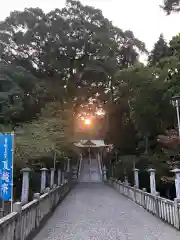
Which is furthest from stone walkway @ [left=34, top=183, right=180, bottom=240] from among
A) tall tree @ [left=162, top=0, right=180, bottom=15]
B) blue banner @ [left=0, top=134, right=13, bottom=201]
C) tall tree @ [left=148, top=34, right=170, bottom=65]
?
tall tree @ [left=148, top=34, right=170, bottom=65]

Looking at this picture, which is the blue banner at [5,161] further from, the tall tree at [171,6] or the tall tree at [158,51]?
the tall tree at [158,51]

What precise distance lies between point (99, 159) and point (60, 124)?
25.0 m

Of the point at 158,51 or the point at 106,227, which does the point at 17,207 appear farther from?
the point at 158,51

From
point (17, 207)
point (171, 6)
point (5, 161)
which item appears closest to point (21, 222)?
point (17, 207)

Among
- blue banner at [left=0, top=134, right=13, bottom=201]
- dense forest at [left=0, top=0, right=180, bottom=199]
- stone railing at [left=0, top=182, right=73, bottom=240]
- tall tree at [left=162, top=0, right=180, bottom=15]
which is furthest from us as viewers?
dense forest at [left=0, top=0, right=180, bottom=199]

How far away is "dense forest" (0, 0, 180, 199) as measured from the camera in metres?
18.8

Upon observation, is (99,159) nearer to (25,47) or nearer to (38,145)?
(25,47)

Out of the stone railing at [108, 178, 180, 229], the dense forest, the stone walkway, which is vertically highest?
the dense forest

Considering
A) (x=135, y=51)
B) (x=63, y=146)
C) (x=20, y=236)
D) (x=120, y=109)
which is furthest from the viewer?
(x=135, y=51)

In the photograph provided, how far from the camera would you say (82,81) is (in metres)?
28.8

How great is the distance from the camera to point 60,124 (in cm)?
1806

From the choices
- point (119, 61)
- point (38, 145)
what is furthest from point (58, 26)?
point (38, 145)

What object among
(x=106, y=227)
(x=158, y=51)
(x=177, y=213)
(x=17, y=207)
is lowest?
(x=106, y=227)

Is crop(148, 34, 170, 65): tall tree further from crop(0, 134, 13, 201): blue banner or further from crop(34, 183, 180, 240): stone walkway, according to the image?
crop(0, 134, 13, 201): blue banner
